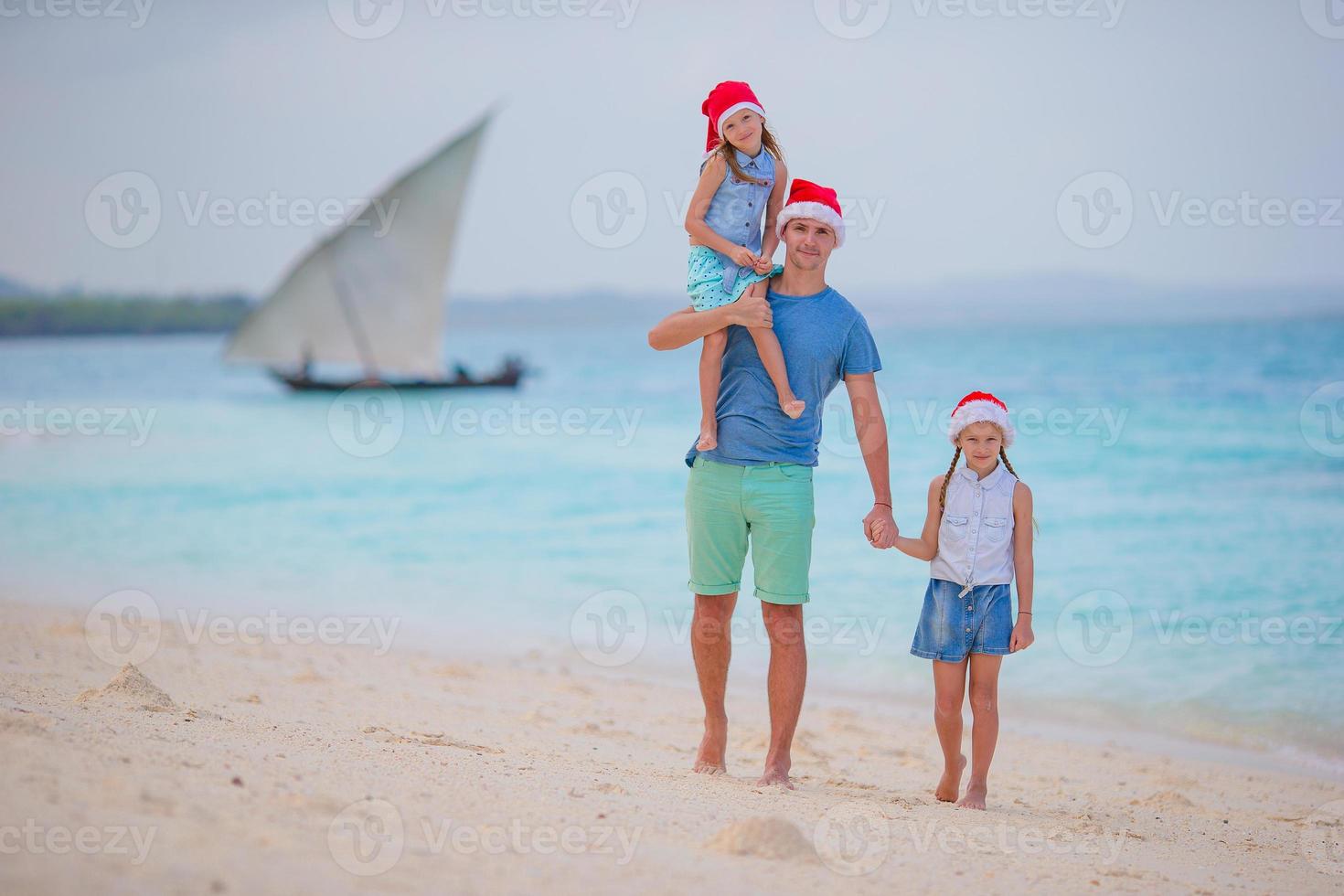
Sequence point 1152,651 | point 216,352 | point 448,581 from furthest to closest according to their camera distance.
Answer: point 216,352 → point 448,581 → point 1152,651

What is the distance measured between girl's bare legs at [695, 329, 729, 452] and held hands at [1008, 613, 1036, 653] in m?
0.96

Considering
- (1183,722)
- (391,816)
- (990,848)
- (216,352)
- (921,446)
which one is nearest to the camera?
(391,816)

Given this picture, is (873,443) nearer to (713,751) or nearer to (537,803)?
(713,751)

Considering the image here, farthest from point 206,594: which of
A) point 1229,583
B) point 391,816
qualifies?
point 1229,583

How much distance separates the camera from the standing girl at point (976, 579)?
3049 millimetres

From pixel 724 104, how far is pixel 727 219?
327mm

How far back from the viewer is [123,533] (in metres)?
8.96

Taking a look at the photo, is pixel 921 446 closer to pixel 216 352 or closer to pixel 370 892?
pixel 370 892

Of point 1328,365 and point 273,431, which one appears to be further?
point 1328,365

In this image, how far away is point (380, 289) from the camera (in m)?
21.1

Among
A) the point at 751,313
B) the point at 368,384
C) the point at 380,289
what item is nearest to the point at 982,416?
the point at 751,313

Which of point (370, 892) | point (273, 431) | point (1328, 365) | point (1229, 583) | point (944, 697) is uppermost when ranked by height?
point (1328, 365)

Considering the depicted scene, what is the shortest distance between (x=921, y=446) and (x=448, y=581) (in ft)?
25.4

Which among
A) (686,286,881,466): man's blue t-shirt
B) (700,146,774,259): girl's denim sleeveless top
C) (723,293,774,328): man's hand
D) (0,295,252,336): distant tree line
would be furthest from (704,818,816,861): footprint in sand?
(0,295,252,336): distant tree line
